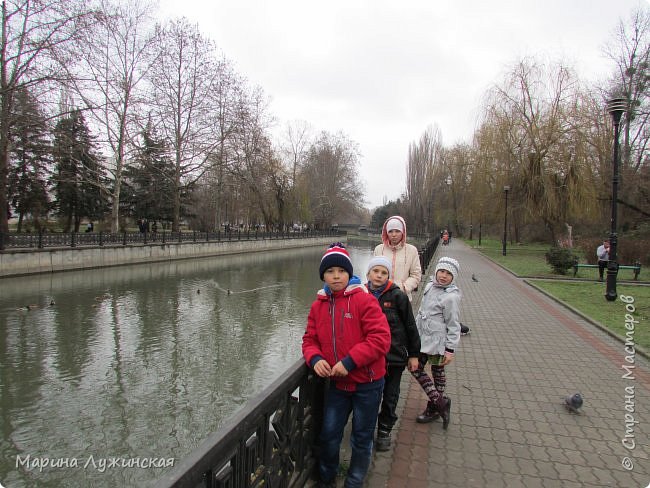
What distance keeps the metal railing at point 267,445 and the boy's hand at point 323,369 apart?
0.37 feet

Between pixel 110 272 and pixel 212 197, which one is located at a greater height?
pixel 212 197

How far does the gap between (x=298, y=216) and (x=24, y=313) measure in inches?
1608

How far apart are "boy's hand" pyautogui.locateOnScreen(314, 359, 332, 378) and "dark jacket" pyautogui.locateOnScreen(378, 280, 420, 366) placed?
761 mm

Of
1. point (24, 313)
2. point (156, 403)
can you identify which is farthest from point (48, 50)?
point (156, 403)

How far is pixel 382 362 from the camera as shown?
267 centimetres

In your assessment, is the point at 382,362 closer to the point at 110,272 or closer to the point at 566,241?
the point at 110,272

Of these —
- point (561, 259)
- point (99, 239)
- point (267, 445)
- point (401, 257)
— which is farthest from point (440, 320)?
point (99, 239)

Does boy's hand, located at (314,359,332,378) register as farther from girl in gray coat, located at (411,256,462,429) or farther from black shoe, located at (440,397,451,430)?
black shoe, located at (440,397,451,430)

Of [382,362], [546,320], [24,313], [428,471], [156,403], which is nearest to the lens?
[382,362]

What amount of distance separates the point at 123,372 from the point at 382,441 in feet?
15.7

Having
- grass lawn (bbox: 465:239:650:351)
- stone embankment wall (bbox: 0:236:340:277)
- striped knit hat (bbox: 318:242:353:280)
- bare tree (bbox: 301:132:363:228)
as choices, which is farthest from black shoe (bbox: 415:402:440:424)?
bare tree (bbox: 301:132:363:228)

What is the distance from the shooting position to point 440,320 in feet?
12.1

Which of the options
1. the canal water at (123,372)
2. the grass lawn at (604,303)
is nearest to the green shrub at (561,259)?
the grass lawn at (604,303)

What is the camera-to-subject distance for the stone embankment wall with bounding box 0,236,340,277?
15972mm
